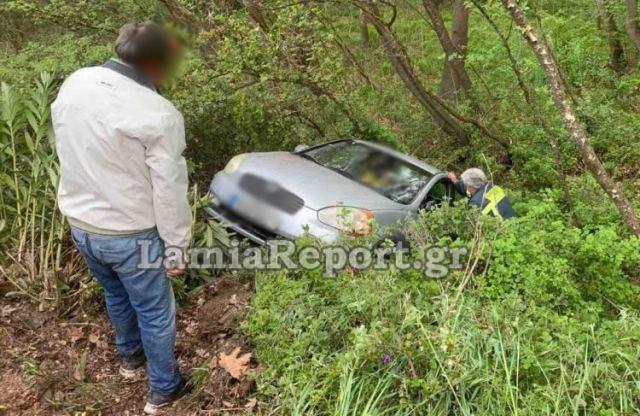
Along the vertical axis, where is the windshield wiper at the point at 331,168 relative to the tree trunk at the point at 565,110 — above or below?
below

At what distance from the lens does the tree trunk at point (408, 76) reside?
7438mm

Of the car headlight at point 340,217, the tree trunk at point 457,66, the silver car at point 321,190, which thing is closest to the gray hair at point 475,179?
the silver car at point 321,190

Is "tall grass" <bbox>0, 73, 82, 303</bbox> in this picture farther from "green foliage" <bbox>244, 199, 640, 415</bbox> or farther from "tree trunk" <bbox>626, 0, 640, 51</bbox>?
"tree trunk" <bbox>626, 0, 640, 51</bbox>

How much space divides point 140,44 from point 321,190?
263 cm

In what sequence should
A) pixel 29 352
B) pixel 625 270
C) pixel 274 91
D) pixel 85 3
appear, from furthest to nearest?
pixel 85 3 → pixel 274 91 → pixel 625 270 → pixel 29 352

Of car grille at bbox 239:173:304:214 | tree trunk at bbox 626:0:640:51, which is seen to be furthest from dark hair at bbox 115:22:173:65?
tree trunk at bbox 626:0:640:51

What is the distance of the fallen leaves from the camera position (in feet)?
10.0

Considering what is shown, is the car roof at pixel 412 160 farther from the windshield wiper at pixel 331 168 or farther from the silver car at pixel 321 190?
the windshield wiper at pixel 331 168

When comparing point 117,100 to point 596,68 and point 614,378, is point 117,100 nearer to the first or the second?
point 614,378

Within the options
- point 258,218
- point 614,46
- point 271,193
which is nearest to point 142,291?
point 258,218

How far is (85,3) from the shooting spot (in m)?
8.23

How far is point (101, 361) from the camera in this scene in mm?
3418

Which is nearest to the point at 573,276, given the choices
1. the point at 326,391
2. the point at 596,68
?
the point at 326,391

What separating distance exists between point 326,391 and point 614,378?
55.6 inches
